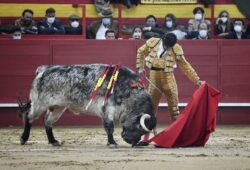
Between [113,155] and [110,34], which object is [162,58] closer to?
[113,155]

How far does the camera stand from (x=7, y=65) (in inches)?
532

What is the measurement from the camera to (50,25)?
44.9 feet

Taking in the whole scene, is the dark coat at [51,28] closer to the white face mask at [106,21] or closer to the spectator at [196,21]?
the white face mask at [106,21]

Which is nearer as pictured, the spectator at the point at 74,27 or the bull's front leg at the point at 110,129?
the bull's front leg at the point at 110,129

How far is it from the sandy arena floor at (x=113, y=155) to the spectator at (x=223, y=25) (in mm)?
3073

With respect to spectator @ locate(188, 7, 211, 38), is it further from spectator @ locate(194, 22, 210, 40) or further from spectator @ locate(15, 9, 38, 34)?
spectator @ locate(15, 9, 38, 34)

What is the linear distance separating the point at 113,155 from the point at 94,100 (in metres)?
1.10

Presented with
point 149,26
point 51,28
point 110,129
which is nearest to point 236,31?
point 149,26

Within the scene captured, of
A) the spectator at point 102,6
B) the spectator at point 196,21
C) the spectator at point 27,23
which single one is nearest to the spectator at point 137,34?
the spectator at point 102,6

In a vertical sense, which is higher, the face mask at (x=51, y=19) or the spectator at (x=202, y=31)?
the face mask at (x=51, y=19)

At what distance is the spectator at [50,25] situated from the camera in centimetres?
1350

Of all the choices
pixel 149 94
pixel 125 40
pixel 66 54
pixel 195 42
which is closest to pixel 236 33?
pixel 195 42

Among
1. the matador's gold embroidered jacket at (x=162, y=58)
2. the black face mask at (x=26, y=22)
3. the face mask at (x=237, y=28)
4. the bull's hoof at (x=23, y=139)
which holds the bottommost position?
the bull's hoof at (x=23, y=139)

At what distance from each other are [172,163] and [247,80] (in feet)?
20.1
